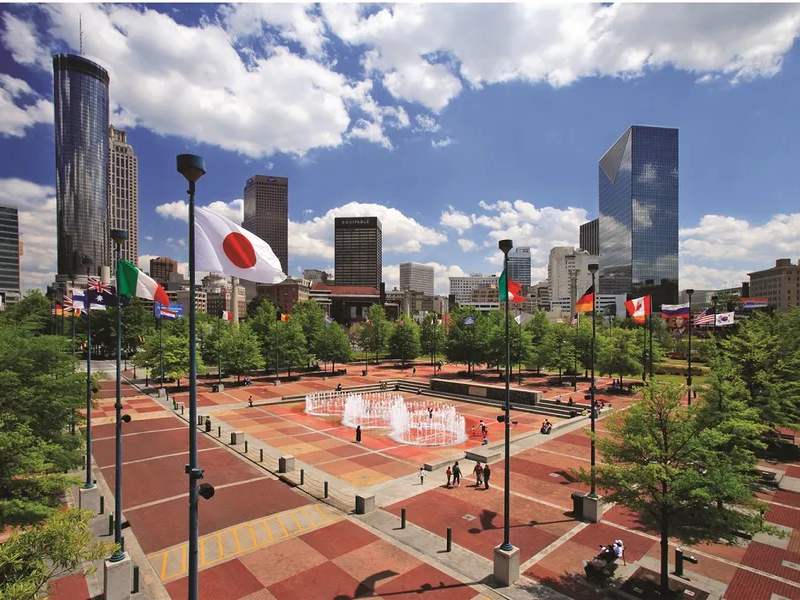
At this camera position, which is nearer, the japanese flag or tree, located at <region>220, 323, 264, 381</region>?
the japanese flag

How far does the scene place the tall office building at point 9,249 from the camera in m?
174

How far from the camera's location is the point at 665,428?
1347 cm

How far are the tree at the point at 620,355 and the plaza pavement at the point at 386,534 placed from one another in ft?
81.4

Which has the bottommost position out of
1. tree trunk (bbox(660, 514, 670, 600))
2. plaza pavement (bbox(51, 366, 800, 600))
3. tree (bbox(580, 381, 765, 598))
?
plaza pavement (bbox(51, 366, 800, 600))

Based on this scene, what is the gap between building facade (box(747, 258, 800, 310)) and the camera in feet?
516

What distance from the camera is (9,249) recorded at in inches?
6988

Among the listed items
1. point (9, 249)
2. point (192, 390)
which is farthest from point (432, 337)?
point (9, 249)

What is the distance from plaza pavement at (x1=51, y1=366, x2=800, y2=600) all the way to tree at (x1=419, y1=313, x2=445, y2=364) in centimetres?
4712

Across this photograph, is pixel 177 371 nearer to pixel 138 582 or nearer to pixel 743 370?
pixel 138 582

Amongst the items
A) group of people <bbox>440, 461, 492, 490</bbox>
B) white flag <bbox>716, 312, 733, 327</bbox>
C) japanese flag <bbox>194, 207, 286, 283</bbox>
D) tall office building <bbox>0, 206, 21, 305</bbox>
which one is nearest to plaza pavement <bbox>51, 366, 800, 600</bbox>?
group of people <bbox>440, 461, 492, 490</bbox>

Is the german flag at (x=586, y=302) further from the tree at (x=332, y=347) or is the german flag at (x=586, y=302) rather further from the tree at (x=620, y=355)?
the tree at (x=332, y=347)

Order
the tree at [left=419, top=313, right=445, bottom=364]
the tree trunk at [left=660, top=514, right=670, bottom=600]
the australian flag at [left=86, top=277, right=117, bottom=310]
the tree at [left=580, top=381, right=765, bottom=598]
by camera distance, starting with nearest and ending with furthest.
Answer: the tree at [left=580, top=381, right=765, bottom=598] → the tree trunk at [left=660, top=514, right=670, bottom=600] → the australian flag at [left=86, top=277, right=117, bottom=310] → the tree at [left=419, top=313, right=445, bottom=364]

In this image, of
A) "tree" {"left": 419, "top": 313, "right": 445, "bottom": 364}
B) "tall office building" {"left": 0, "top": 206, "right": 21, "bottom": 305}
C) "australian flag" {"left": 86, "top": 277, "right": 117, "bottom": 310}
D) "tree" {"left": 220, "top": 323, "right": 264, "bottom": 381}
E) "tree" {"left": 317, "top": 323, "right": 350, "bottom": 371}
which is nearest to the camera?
"australian flag" {"left": 86, "top": 277, "right": 117, "bottom": 310}

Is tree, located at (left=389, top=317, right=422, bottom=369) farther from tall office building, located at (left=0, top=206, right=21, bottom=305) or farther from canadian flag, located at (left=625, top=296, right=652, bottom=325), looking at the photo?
tall office building, located at (left=0, top=206, right=21, bottom=305)
